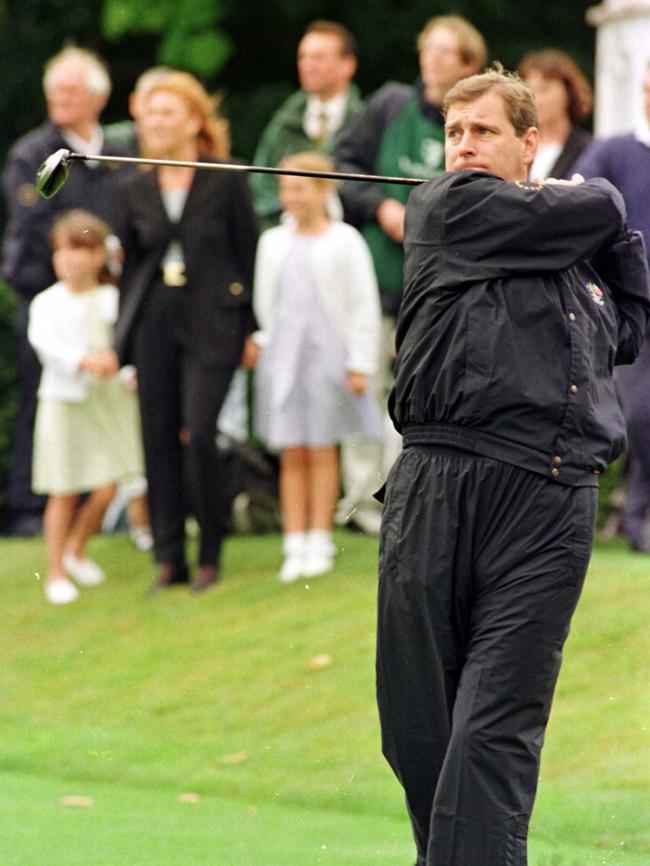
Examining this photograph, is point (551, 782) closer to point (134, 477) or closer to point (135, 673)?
point (135, 673)

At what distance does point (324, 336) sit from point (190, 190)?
96 cm

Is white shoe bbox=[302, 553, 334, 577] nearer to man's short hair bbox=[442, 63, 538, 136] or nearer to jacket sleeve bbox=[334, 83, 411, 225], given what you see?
jacket sleeve bbox=[334, 83, 411, 225]

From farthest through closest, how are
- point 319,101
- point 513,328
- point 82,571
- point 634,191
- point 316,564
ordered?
point 319,101 < point 82,571 < point 316,564 < point 634,191 < point 513,328

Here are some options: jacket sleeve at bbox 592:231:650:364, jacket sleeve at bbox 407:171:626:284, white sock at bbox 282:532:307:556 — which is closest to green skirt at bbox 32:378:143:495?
white sock at bbox 282:532:307:556

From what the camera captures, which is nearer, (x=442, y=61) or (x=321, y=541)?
(x=321, y=541)

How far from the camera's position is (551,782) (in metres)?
7.34

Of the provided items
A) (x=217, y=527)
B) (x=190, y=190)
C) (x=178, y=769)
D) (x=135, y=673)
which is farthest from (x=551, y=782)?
(x=190, y=190)

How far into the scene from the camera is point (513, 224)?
4895 mm

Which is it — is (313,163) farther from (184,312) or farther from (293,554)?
(293,554)

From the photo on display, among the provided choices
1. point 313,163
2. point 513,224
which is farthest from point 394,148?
point 513,224

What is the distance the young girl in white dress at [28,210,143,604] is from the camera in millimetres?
10578

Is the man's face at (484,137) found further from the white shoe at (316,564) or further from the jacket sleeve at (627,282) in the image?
the white shoe at (316,564)

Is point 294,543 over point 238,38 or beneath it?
beneath

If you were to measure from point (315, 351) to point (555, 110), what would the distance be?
5.35ft
